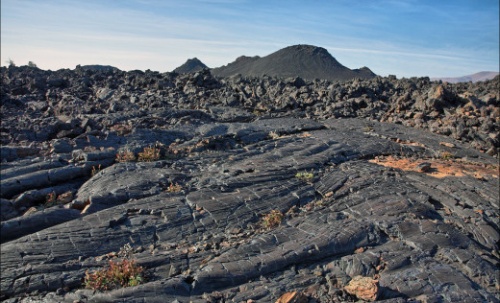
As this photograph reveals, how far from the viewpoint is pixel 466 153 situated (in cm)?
1886

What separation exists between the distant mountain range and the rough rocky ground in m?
43.6

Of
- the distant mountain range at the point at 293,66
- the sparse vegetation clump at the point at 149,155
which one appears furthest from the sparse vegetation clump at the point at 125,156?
the distant mountain range at the point at 293,66

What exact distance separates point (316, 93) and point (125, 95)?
42.9ft

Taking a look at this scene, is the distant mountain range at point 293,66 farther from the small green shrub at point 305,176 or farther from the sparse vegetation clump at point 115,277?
the sparse vegetation clump at point 115,277

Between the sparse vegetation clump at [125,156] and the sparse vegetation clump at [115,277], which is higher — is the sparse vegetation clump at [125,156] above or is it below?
above

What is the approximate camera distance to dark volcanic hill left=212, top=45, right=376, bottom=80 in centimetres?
6406

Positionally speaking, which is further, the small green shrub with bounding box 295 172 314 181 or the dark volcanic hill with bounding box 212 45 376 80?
the dark volcanic hill with bounding box 212 45 376 80

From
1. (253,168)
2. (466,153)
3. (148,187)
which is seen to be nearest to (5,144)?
(148,187)

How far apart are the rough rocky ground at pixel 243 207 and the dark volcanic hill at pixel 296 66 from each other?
4340 cm

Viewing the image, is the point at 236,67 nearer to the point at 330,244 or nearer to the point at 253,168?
the point at 253,168

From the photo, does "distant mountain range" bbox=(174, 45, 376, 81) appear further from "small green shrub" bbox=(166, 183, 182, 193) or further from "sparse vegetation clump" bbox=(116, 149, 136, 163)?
"small green shrub" bbox=(166, 183, 182, 193)

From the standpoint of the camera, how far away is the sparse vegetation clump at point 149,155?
1501cm

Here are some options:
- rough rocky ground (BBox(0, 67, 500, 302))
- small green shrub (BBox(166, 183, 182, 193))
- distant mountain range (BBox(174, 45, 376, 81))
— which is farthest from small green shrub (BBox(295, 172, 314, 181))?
distant mountain range (BBox(174, 45, 376, 81))

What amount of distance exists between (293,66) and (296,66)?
615 millimetres
